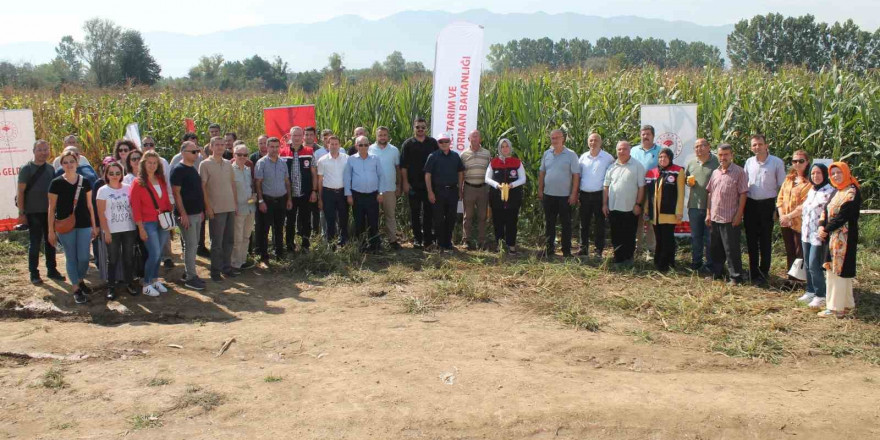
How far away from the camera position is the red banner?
10.5 m

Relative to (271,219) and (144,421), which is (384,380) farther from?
(271,219)

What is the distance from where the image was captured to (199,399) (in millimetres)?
4832

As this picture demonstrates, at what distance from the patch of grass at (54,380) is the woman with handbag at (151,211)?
89.4 inches

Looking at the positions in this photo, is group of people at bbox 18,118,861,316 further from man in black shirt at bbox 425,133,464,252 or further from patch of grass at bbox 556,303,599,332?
patch of grass at bbox 556,303,599,332

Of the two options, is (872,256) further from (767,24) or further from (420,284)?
(767,24)

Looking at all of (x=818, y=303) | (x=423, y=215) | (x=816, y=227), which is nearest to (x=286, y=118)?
(x=423, y=215)

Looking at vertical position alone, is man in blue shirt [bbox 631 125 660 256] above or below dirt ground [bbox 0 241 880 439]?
above

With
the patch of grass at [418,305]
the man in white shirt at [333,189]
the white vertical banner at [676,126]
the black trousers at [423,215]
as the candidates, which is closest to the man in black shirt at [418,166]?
the black trousers at [423,215]

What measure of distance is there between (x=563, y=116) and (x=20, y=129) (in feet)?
28.5

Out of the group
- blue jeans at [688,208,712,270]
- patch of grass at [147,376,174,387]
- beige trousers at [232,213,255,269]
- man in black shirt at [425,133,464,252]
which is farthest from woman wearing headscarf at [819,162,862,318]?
beige trousers at [232,213,255,269]

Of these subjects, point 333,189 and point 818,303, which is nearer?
point 818,303

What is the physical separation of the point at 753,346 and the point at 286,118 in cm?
750

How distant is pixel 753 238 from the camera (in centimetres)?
797

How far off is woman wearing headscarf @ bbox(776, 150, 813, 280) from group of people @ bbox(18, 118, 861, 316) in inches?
0.6
